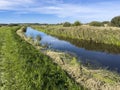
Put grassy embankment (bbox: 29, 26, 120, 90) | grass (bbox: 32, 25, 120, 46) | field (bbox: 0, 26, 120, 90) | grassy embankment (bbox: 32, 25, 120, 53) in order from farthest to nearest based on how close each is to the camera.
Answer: grass (bbox: 32, 25, 120, 46) → grassy embankment (bbox: 32, 25, 120, 53) → grassy embankment (bbox: 29, 26, 120, 90) → field (bbox: 0, 26, 120, 90)

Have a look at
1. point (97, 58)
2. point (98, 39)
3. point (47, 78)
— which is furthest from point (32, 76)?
point (98, 39)

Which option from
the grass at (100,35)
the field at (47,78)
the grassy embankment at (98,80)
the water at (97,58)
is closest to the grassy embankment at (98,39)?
the grass at (100,35)

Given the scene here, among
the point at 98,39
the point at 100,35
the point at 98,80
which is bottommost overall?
the point at 98,39

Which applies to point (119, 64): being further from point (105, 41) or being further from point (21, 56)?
point (105, 41)

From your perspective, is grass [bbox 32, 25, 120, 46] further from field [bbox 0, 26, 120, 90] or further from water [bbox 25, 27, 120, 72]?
field [bbox 0, 26, 120, 90]

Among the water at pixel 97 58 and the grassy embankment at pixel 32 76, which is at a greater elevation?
the grassy embankment at pixel 32 76

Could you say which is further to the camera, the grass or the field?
the grass

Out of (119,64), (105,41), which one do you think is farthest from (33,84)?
(105,41)

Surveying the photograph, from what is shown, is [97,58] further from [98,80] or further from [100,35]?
[100,35]

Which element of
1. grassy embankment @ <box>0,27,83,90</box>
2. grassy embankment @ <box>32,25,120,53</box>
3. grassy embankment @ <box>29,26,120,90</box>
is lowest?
grassy embankment @ <box>32,25,120,53</box>

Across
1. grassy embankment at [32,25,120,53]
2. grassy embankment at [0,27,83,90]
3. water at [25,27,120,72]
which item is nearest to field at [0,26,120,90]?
grassy embankment at [0,27,83,90]

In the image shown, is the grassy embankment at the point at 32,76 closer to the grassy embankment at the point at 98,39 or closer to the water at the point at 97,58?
the water at the point at 97,58

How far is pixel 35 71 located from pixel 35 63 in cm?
274

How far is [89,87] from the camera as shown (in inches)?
491
